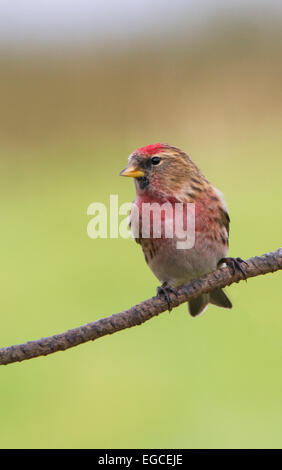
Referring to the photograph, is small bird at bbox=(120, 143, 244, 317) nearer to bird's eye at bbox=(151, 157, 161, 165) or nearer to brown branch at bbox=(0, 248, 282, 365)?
bird's eye at bbox=(151, 157, 161, 165)

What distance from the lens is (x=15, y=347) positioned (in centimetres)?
137

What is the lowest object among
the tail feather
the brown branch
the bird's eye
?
the brown branch

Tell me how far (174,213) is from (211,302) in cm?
62

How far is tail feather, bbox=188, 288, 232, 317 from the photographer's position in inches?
107

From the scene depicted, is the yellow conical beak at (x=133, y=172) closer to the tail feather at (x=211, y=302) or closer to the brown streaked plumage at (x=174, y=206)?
the brown streaked plumage at (x=174, y=206)

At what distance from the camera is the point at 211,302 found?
2.74 metres

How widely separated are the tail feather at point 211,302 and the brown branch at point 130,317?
103 cm

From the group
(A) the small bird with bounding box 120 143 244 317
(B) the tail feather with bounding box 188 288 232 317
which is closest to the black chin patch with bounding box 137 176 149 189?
(A) the small bird with bounding box 120 143 244 317

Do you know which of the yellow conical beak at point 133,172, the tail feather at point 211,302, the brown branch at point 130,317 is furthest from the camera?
the tail feather at point 211,302

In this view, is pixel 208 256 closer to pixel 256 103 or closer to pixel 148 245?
pixel 148 245

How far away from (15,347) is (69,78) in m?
7.78

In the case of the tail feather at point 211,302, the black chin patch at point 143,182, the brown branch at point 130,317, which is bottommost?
the brown branch at point 130,317

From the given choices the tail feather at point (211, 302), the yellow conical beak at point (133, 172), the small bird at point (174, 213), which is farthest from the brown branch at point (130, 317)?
the tail feather at point (211, 302)

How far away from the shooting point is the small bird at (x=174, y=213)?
2258 mm
